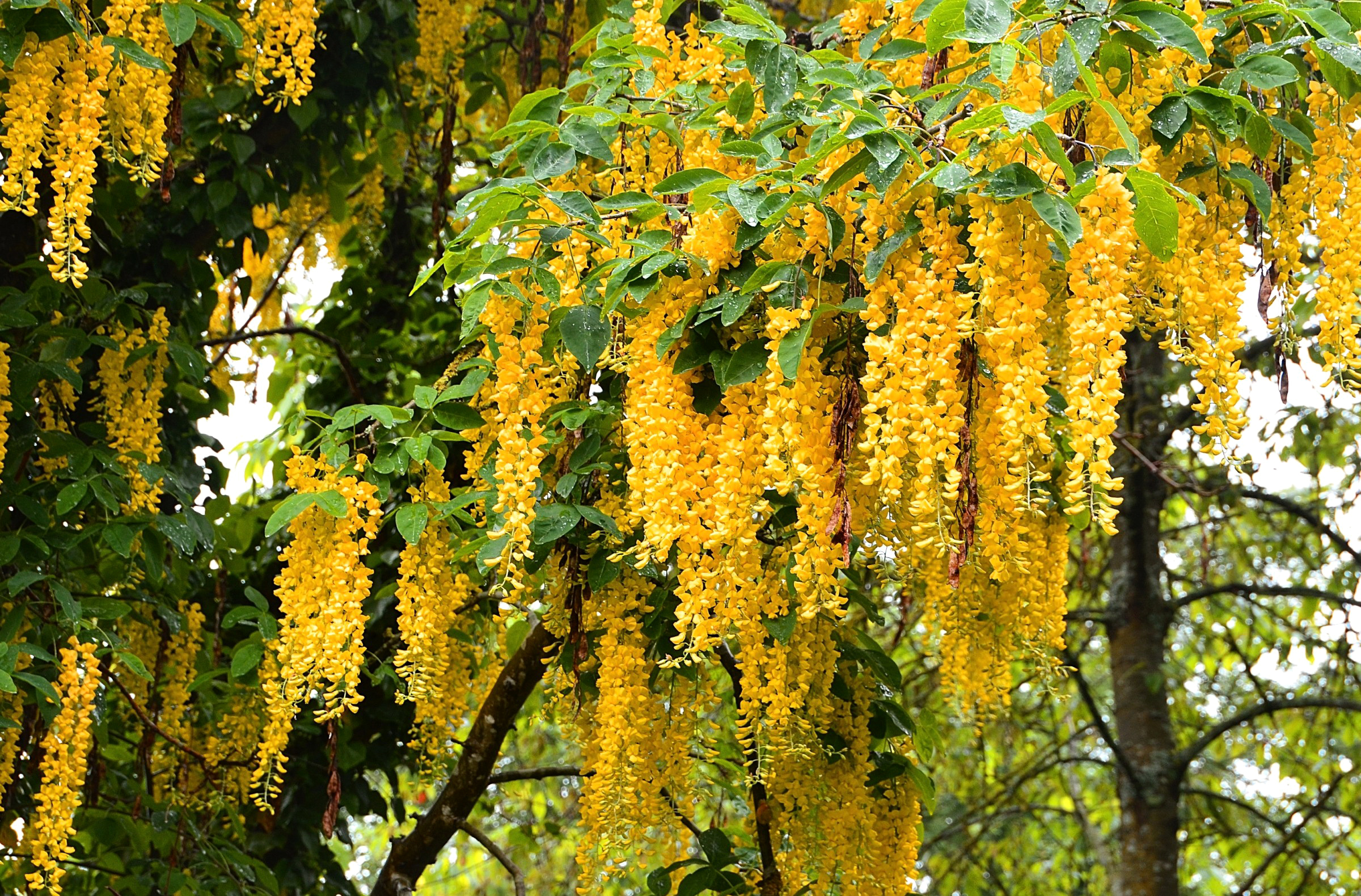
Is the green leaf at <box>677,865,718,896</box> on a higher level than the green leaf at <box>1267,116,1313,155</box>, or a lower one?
lower

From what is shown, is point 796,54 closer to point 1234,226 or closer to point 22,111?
point 1234,226

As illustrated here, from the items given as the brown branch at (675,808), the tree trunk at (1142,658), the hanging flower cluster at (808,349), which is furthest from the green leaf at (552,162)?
the tree trunk at (1142,658)

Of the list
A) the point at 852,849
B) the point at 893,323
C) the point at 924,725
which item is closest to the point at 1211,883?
the point at 924,725

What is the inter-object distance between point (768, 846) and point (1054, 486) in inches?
42.8

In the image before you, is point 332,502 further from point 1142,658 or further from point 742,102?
point 1142,658

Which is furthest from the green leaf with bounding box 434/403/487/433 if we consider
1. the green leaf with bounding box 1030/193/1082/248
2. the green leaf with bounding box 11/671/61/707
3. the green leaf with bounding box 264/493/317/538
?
the green leaf with bounding box 1030/193/1082/248

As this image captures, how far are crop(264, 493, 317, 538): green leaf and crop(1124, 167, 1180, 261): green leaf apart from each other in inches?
64.9

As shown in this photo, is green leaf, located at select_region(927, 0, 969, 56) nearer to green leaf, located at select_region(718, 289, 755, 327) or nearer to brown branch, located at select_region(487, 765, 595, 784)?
green leaf, located at select_region(718, 289, 755, 327)

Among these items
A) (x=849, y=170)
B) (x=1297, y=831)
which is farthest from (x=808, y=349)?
(x=1297, y=831)

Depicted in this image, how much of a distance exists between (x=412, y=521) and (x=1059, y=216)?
58.9 inches

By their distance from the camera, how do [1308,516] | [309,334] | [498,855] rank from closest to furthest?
[498,855]
[309,334]
[1308,516]

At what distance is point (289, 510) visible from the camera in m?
2.51

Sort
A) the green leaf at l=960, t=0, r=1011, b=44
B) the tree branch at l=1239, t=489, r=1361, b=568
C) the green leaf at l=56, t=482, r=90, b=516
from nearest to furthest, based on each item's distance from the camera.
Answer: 1. the green leaf at l=960, t=0, r=1011, b=44
2. the green leaf at l=56, t=482, r=90, b=516
3. the tree branch at l=1239, t=489, r=1361, b=568

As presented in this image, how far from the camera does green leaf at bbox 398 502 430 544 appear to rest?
8.39ft
